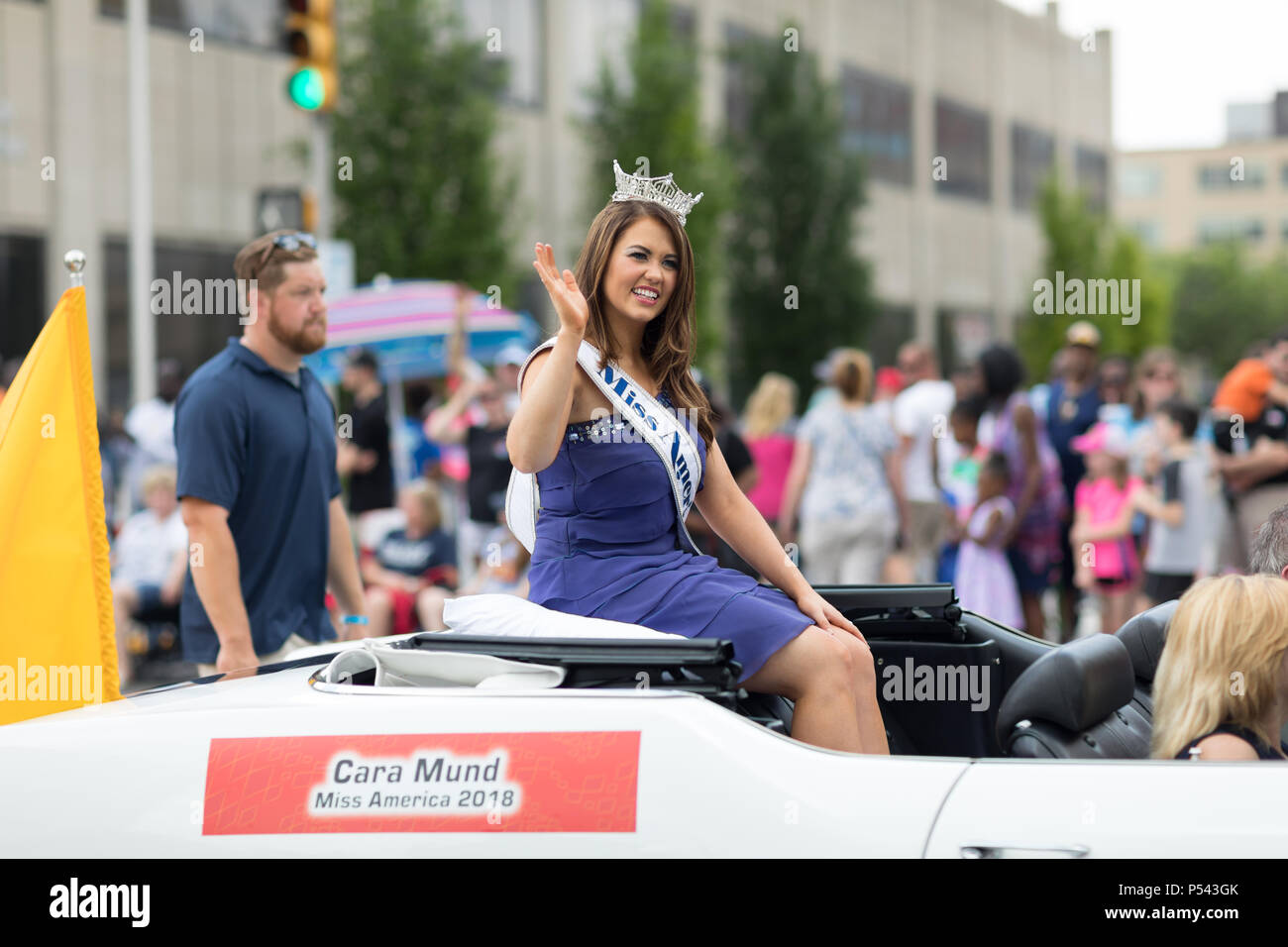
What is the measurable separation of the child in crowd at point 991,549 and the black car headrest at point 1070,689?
16.9 ft

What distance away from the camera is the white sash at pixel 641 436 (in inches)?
126

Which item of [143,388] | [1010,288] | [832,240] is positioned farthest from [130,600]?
[1010,288]

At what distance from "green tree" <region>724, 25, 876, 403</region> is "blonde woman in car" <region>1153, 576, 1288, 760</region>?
2547 centimetres

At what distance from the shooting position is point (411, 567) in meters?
9.18

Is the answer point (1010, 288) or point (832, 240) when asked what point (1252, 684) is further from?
point (1010, 288)

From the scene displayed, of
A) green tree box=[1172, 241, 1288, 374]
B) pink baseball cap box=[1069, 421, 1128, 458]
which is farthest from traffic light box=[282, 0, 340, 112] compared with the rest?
green tree box=[1172, 241, 1288, 374]

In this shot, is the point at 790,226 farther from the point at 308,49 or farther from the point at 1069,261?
the point at 308,49

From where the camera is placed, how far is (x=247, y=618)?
4.19 m

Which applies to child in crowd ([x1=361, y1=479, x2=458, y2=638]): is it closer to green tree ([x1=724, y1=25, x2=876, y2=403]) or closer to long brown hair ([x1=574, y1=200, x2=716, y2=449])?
long brown hair ([x1=574, y1=200, x2=716, y2=449])

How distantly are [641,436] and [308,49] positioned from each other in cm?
618

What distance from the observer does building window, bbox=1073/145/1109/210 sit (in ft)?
159
